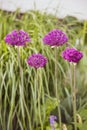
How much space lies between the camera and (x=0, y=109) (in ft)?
5.44

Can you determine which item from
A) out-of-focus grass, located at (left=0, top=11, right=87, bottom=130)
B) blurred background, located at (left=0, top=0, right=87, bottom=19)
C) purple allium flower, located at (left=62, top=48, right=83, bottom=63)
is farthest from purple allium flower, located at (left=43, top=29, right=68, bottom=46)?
blurred background, located at (left=0, top=0, right=87, bottom=19)

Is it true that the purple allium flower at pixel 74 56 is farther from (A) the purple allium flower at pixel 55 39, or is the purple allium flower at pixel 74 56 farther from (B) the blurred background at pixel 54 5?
(B) the blurred background at pixel 54 5

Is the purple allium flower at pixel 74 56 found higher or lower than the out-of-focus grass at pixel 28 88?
higher

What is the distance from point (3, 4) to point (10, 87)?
1.90m

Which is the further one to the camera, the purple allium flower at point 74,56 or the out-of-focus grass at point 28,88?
the out-of-focus grass at point 28,88

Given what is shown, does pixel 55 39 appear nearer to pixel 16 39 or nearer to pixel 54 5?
pixel 16 39

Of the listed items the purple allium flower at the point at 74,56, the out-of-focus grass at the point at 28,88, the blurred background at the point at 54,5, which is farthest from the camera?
the blurred background at the point at 54,5

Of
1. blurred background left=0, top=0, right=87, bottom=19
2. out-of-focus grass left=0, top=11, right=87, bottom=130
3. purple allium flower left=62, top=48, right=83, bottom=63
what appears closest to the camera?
purple allium flower left=62, top=48, right=83, bottom=63

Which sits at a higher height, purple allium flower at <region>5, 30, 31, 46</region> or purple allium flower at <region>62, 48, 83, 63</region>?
purple allium flower at <region>5, 30, 31, 46</region>

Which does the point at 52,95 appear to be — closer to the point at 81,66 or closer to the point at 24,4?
the point at 81,66

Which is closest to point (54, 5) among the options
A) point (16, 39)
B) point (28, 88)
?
point (28, 88)

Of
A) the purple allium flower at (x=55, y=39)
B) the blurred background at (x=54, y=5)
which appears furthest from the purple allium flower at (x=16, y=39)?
the blurred background at (x=54, y=5)

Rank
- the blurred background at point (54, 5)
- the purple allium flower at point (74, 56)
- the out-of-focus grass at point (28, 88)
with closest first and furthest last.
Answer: the purple allium flower at point (74, 56)
the out-of-focus grass at point (28, 88)
the blurred background at point (54, 5)

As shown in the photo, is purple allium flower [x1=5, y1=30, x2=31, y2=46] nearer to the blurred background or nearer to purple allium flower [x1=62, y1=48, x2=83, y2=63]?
purple allium flower [x1=62, y1=48, x2=83, y2=63]
